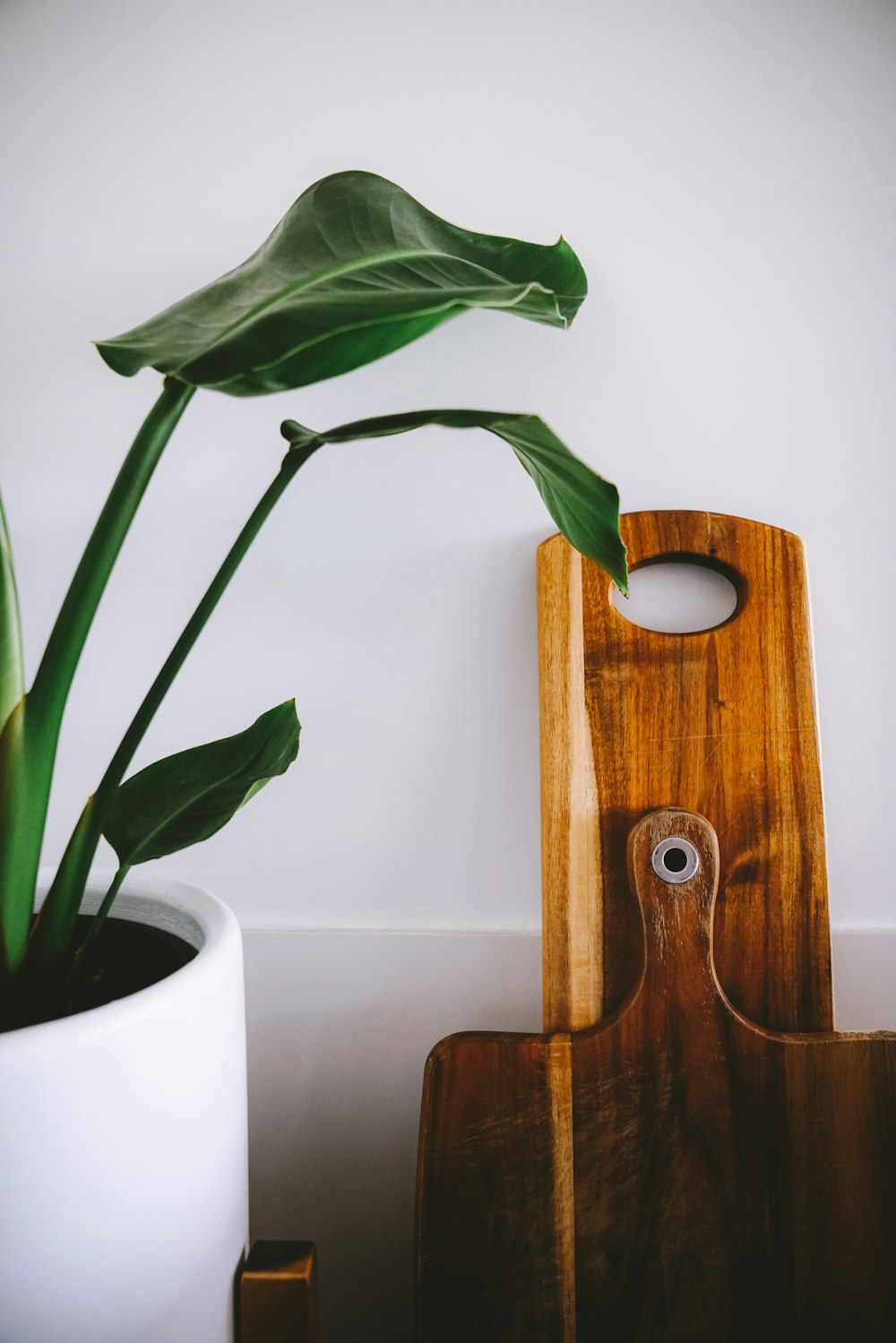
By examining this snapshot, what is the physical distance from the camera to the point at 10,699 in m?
0.38

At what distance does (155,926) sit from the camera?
0.49 m

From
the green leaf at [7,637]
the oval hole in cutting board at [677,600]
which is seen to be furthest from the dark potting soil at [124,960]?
the oval hole in cutting board at [677,600]

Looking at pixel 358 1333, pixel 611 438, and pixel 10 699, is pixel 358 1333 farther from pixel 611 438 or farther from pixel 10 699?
pixel 611 438

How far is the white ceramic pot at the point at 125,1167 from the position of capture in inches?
12.9

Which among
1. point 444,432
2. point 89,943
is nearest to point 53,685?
point 89,943

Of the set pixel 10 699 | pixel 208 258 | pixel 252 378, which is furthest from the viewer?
pixel 208 258

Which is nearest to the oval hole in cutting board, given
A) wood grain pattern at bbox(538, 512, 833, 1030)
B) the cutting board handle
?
wood grain pattern at bbox(538, 512, 833, 1030)


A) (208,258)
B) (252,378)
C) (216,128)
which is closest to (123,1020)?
(252,378)

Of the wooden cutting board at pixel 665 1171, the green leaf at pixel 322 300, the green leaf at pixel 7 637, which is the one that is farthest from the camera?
the wooden cutting board at pixel 665 1171

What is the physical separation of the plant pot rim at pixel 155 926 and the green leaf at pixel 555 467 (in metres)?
0.27

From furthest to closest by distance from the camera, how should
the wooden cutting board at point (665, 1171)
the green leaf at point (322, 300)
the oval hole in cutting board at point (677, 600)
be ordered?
the oval hole in cutting board at point (677, 600) < the wooden cutting board at point (665, 1171) < the green leaf at point (322, 300)

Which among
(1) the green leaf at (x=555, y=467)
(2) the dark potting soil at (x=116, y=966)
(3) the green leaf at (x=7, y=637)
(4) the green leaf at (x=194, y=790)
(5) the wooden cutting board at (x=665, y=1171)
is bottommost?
(5) the wooden cutting board at (x=665, y=1171)

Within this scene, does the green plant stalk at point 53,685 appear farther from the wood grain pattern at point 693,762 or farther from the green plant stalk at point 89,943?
the wood grain pattern at point 693,762

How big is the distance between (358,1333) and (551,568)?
704 mm
